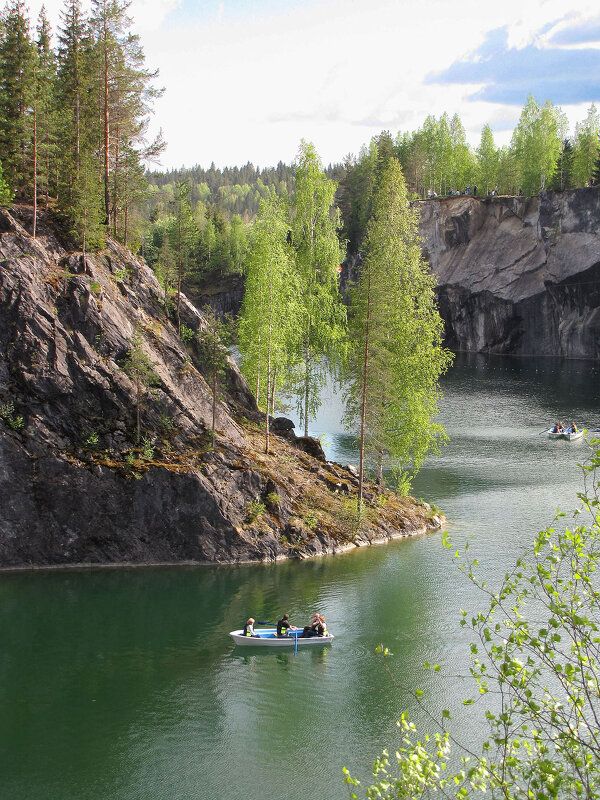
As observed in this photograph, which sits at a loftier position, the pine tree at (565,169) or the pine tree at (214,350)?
the pine tree at (565,169)

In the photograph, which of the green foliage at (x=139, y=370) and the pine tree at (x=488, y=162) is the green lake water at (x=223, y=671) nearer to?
the green foliage at (x=139, y=370)

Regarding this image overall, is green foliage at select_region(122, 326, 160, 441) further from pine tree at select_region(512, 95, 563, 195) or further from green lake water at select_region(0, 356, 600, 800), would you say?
pine tree at select_region(512, 95, 563, 195)

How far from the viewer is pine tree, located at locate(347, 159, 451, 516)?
4534cm

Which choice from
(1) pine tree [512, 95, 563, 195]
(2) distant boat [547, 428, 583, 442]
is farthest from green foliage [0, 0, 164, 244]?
(1) pine tree [512, 95, 563, 195]

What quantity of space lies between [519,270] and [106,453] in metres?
95.9

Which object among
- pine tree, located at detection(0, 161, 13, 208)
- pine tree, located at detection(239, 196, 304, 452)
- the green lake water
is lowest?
the green lake water

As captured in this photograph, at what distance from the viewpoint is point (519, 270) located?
393 ft

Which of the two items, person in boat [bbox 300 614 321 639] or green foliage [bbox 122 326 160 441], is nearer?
person in boat [bbox 300 614 321 639]

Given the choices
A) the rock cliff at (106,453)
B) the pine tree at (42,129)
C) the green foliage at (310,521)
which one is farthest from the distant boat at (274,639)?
the pine tree at (42,129)

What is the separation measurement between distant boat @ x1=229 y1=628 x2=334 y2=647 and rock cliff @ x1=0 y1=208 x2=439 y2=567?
8376 mm

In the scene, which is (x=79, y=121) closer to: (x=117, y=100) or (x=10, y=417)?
(x=117, y=100)

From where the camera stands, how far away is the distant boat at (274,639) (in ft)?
100

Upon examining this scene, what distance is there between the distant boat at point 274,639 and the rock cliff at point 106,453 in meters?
8.38

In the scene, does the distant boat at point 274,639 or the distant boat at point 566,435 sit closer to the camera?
the distant boat at point 274,639
